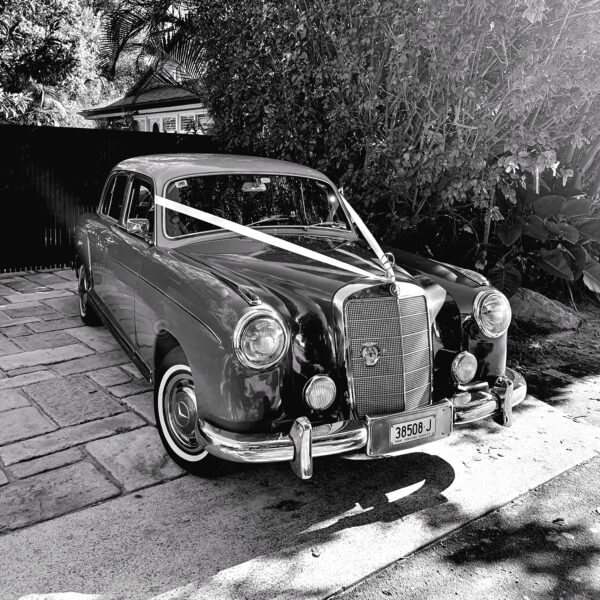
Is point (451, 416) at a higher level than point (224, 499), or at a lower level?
higher

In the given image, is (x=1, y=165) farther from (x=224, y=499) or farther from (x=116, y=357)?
(x=224, y=499)

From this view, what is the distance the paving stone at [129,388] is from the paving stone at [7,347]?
133cm

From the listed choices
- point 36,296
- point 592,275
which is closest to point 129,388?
point 36,296

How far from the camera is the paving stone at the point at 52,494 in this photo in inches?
125

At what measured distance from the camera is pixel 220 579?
109 inches

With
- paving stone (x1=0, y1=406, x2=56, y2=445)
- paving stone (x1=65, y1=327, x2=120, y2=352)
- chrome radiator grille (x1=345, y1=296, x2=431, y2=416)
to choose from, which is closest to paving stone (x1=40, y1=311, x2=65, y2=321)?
paving stone (x1=65, y1=327, x2=120, y2=352)

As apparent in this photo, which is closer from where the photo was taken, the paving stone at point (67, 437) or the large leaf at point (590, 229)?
the paving stone at point (67, 437)

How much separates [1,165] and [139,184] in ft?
16.0

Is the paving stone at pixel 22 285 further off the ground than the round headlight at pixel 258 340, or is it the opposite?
the round headlight at pixel 258 340

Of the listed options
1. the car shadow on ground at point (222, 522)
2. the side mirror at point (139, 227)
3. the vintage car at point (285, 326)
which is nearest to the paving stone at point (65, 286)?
the vintage car at point (285, 326)

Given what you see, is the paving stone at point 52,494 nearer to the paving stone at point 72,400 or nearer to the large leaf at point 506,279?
the paving stone at point 72,400

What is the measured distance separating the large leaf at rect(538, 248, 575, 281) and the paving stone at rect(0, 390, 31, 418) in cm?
567

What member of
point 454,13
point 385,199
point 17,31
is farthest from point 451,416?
point 17,31

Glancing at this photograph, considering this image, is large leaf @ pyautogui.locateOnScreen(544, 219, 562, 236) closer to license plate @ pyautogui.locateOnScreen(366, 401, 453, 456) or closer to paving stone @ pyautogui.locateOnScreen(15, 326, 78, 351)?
license plate @ pyautogui.locateOnScreen(366, 401, 453, 456)
